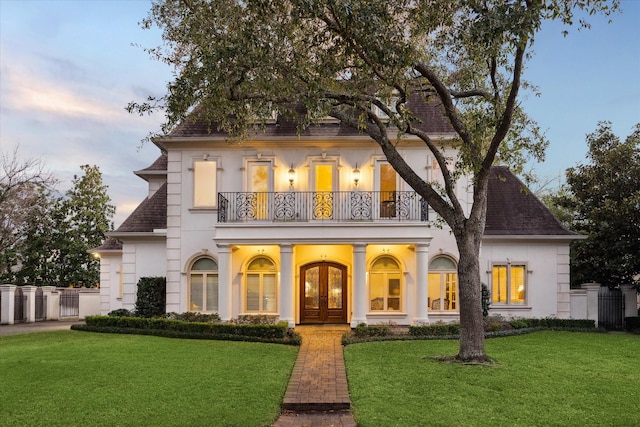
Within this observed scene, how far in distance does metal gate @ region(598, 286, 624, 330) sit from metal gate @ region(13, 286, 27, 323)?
24284mm

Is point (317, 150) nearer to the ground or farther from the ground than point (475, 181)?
farther from the ground

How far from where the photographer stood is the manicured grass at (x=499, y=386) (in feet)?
26.1

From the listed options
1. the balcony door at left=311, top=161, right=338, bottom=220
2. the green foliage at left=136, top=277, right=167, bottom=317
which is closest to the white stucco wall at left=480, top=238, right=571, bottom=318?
the balcony door at left=311, top=161, right=338, bottom=220

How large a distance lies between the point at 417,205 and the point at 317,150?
408 cm

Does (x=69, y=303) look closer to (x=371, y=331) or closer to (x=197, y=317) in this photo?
(x=197, y=317)

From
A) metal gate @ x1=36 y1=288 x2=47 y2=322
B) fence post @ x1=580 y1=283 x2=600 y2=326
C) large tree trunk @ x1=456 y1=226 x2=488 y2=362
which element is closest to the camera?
large tree trunk @ x1=456 y1=226 x2=488 y2=362

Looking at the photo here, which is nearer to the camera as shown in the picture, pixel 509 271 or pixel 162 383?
pixel 162 383

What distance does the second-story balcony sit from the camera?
62.1 ft

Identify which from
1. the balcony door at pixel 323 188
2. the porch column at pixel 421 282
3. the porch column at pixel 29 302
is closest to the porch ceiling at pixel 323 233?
the porch column at pixel 421 282

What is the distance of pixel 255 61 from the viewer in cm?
1111

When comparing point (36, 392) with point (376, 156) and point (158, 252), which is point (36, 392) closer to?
point (158, 252)

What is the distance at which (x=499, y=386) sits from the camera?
9.73 meters

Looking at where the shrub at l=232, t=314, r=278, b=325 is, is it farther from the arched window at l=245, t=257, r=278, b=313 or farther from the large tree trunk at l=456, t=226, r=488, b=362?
the large tree trunk at l=456, t=226, r=488, b=362

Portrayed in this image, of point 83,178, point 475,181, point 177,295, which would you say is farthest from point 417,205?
point 83,178
